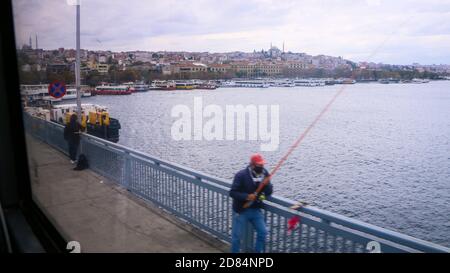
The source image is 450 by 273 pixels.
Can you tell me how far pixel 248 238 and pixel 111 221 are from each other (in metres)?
1.44

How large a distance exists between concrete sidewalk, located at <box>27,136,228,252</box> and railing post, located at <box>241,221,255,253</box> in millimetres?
292

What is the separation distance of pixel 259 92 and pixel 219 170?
120ft

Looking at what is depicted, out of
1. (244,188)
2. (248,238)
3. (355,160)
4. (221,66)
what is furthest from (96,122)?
(244,188)

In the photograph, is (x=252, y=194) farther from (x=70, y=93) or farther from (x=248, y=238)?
(x=70, y=93)

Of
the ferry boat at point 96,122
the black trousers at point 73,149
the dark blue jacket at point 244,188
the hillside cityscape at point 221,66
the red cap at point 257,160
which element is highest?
the hillside cityscape at point 221,66

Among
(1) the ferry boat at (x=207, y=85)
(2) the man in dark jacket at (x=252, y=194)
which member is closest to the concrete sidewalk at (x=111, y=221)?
(2) the man in dark jacket at (x=252, y=194)

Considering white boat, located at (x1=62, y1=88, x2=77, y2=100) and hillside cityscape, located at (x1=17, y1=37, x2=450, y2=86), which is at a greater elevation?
hillside cityscape, located at (x1=17, y1=37, x2=450, y2=86)

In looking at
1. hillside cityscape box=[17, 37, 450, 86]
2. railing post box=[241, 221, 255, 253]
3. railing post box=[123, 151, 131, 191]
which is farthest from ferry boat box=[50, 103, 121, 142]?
railing post box=[241, 221, 255, 253]

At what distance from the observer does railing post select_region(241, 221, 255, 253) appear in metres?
2.79

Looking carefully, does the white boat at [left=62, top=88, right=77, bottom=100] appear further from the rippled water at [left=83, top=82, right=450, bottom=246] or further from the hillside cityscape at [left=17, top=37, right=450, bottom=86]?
the rippled water at [left=83, top=82, right=450, bottom=246]

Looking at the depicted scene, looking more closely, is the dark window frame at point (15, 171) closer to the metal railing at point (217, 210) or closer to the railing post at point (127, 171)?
the metal railing at point (217, 210)

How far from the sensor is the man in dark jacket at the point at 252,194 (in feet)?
8.36

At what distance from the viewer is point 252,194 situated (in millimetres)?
2543
